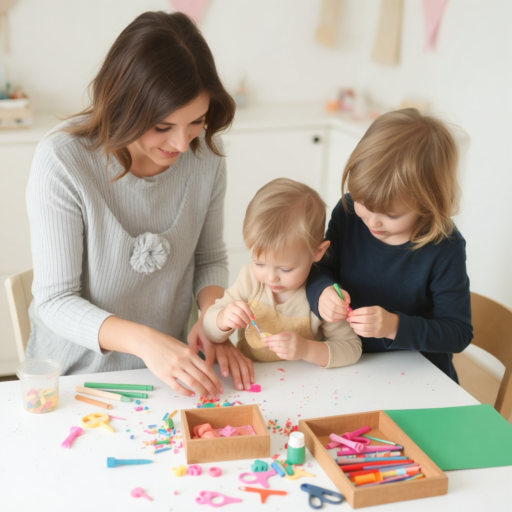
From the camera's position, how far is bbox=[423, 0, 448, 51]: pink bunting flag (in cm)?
264

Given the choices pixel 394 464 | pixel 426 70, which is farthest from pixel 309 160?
pixel 394 464

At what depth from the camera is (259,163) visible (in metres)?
2.96

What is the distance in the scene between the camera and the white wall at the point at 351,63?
240cm

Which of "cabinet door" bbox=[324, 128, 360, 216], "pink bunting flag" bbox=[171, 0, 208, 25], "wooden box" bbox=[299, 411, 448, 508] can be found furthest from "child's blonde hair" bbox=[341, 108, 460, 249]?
"pink bunting flag" bbox=[171, 0, 208, 25]

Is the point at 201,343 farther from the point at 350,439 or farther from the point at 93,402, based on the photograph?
the point at 350,439

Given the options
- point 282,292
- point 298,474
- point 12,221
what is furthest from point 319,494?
point 12,221

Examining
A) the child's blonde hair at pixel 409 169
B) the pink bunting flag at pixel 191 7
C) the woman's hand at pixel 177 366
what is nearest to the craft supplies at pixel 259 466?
the woman's hand at pixel 177 366

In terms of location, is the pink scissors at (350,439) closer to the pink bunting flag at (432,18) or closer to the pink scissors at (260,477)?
the pink scissors at (260,477)

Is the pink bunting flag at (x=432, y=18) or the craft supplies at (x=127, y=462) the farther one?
the pink bunting flag at (x=432, y=18)

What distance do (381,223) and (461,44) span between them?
1.55m

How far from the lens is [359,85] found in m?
3.42

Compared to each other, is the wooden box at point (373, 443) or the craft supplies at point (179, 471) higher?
the wooden box at point (373, 443)

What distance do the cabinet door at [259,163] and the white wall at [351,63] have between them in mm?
468

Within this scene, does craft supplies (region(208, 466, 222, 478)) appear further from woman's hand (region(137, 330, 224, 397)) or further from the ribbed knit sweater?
the ribbed knit sweater
